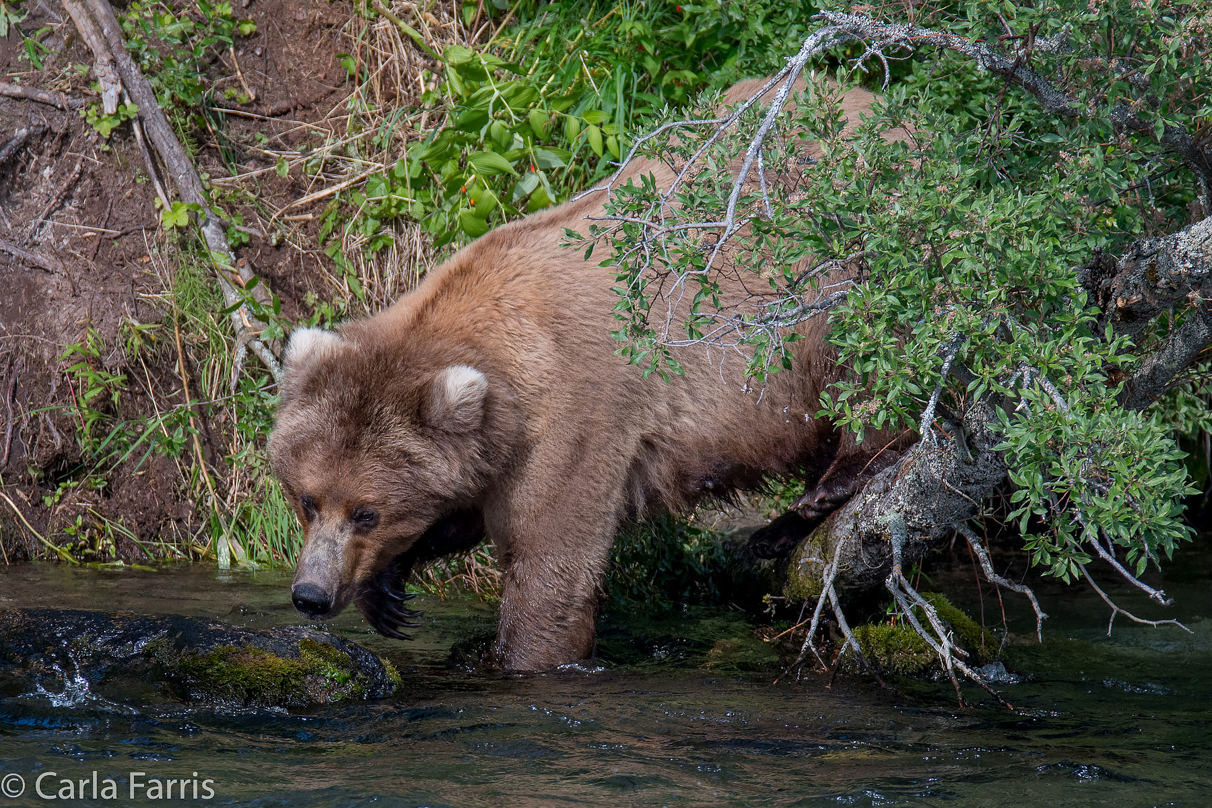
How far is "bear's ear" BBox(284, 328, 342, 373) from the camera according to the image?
4.92 metres

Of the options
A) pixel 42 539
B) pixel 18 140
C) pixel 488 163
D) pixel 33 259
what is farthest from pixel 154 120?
pixel 42 539

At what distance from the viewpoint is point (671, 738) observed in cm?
409

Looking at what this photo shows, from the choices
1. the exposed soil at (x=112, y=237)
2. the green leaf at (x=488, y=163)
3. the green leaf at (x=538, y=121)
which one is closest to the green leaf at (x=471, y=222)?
the green leaf at (x=488, y=163)

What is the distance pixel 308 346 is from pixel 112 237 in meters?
3.42

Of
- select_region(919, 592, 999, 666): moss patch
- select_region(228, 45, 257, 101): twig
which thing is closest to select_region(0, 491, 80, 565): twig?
select_region(228, 45, 257, 101): twig

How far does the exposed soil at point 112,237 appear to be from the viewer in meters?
7.15

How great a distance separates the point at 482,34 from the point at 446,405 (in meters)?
4.31

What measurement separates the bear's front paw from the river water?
0.43ft

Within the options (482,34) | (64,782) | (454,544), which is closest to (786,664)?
(454,544)

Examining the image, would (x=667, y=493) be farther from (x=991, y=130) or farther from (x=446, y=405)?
(x=991, y=130)

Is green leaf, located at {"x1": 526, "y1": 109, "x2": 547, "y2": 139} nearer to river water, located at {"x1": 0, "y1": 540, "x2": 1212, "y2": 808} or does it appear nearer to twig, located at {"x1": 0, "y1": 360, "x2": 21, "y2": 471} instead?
river water, located at {"x1": 0, "y1": 540, "x2": 1212, "y2": 808}

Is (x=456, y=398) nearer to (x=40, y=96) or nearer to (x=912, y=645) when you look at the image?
(x=912, y=645)

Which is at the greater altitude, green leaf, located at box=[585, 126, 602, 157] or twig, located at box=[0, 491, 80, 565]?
green leaf, located at box=[585, 126, 602, 157]

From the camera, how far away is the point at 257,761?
373 centimetres
